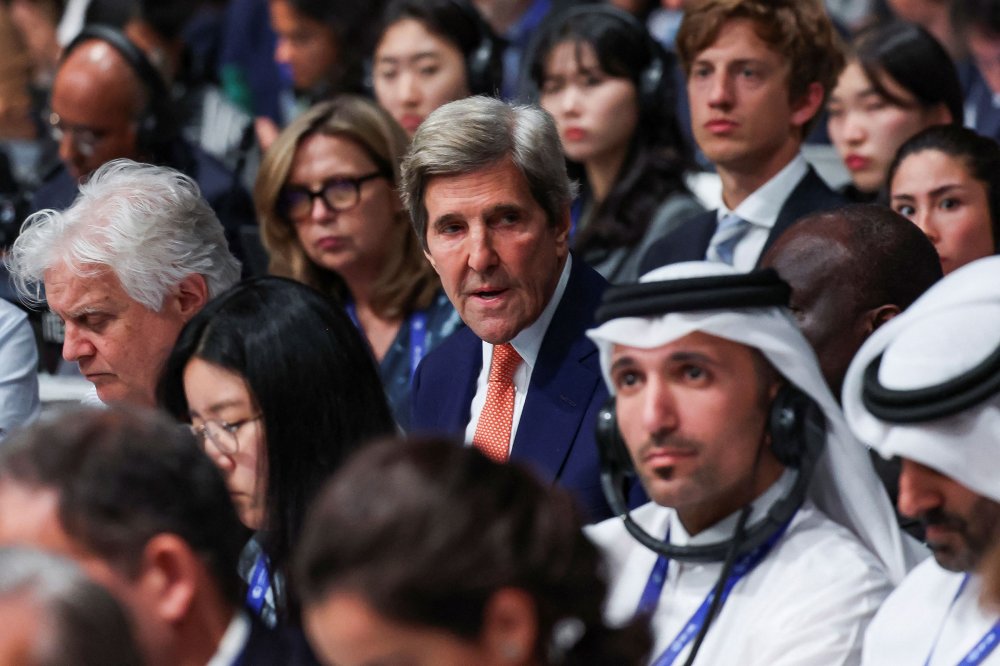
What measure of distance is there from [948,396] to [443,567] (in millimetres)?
914

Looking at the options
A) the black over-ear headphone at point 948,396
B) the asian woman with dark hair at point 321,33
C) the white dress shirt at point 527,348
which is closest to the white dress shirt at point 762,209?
the white dress shirt at point 527,348

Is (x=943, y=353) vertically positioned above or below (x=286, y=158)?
above

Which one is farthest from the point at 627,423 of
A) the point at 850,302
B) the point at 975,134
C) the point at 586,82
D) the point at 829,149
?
the point at 829,149

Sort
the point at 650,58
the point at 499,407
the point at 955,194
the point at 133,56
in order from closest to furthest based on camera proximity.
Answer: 1. the point at 499,407
2. the point at 955,194
3. the point at 650,58
4. the point at 133,56

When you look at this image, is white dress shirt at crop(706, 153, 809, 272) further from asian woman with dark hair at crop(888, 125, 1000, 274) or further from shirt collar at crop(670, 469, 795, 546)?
shirt collar at crop(670, 469, 795, 546)

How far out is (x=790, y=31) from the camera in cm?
480

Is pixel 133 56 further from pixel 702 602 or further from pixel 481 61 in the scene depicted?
pixel 702 602

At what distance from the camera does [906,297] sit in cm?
359

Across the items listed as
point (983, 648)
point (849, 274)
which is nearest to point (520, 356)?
point (849, 274)

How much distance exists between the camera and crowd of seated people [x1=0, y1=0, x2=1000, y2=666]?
208 cm

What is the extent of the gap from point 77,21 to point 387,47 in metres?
2.69

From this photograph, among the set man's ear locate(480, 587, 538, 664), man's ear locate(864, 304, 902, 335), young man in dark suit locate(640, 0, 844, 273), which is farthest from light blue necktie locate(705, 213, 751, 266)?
man's ear locate(480, 587, 538, 664)

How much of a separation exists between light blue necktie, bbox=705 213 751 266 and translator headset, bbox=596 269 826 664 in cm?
181

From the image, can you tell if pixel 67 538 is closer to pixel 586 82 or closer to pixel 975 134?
pixel 975 134
